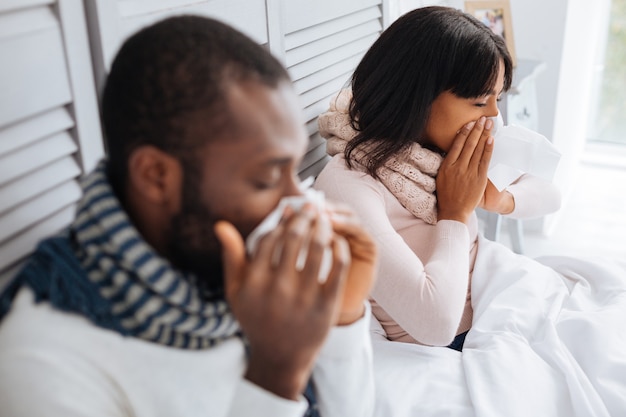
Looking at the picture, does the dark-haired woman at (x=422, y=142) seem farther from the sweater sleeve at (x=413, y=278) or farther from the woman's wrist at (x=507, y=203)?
the woman's wrist at (x=507, y=203)

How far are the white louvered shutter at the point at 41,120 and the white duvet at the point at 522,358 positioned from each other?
57cm

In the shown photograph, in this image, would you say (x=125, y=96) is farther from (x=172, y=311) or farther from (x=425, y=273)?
(x=425, y=273)

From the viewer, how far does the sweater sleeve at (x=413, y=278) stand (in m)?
1.13

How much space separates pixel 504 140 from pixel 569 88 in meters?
1.50

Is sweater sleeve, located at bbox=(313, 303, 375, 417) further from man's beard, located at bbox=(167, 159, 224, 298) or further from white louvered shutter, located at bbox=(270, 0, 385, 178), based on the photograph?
white louvered shutter, located at bbox=(270, 0, 385, 178)

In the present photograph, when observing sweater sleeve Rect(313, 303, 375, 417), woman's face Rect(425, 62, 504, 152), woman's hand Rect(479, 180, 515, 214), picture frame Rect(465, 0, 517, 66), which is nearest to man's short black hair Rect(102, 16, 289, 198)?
sweater sleeve Rect(313, 303, 375, 417)

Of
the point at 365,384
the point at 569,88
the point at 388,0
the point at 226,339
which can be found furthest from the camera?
the point at 569,88

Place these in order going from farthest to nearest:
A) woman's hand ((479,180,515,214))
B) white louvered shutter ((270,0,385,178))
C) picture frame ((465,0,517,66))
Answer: picture frame ((465,0,517,66)) → woman's hand ((479,180,515,214)) → white louvered shutter ((270,0,385,178))

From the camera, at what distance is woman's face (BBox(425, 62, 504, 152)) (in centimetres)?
125

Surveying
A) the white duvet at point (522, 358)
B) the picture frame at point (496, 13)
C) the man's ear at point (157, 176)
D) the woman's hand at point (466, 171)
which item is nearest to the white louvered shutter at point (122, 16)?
the man's ear at point (157, 176)

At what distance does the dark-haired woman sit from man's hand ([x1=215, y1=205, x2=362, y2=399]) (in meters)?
0.49

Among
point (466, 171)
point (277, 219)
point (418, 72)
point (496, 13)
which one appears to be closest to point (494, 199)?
point (466, 171)

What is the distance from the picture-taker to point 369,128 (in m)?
1.27

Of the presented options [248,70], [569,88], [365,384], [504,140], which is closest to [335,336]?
[365,384]
